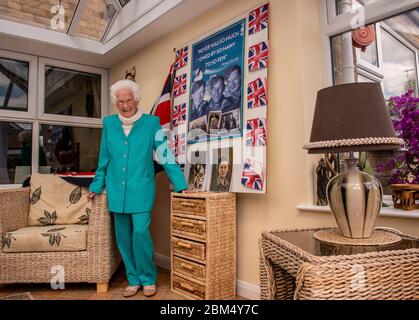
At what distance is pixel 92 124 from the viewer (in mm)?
4023

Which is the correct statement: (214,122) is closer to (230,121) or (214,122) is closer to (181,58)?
(230,121)

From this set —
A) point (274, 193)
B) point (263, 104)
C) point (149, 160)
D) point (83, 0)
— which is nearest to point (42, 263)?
point (149, 160)

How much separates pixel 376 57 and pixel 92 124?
3295 mm

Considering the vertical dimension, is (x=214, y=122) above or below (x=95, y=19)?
below

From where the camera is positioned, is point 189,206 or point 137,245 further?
point 137,245

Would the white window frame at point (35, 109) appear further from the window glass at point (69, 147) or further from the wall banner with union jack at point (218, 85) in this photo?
the wall banner with union jack at point (218, 85)

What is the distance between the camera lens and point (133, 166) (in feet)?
7.97

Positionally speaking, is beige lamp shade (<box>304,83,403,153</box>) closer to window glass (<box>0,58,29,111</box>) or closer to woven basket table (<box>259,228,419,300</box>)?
woven basket table (<box>259,228,419,300</box>)

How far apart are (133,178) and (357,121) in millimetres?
1702

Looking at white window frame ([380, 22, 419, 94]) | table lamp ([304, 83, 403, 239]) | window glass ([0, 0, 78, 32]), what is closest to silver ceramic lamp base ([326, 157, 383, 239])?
table lamp ([304, 83, 403, 239])

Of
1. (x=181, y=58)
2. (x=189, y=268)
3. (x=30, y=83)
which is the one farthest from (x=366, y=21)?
(x=30, y=83)

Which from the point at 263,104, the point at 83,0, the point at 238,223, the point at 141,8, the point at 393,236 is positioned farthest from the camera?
the point at 83,0

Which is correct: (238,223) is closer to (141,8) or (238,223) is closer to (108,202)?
(108,202)

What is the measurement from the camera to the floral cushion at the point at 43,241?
2.39m
